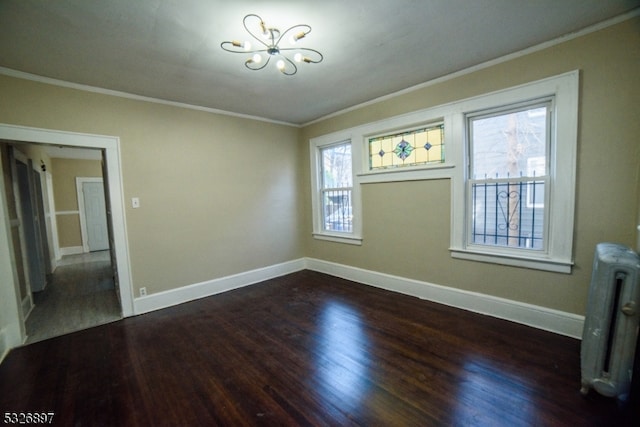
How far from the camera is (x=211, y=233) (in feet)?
12.4

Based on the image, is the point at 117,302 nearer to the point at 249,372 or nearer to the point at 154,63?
the point at 249,372

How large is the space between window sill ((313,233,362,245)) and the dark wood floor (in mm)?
1190

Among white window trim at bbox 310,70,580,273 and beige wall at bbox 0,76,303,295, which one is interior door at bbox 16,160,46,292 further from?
white window trim at bbox 310,70,580,273

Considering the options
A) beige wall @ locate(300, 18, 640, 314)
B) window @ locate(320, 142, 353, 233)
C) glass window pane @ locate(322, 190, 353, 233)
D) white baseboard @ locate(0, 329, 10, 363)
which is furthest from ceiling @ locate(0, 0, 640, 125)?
white baseboard @ locate(0, 329, 10, 363)

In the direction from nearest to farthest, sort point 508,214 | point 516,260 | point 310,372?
1. point 310,372
2. point 516,260
3. point 508,214

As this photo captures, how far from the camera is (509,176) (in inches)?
106

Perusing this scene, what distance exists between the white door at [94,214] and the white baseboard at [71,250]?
202 millimetres

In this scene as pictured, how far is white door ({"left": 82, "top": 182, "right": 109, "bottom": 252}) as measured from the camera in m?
7.18

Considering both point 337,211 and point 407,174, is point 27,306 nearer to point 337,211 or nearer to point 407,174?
point 337,211

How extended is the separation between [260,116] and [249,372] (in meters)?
3.46

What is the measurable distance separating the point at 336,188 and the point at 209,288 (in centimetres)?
241

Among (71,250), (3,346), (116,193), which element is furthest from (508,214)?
(71,250)

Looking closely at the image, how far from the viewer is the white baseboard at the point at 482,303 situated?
7.81 ft

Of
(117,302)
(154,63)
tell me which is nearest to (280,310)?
(117,302)
